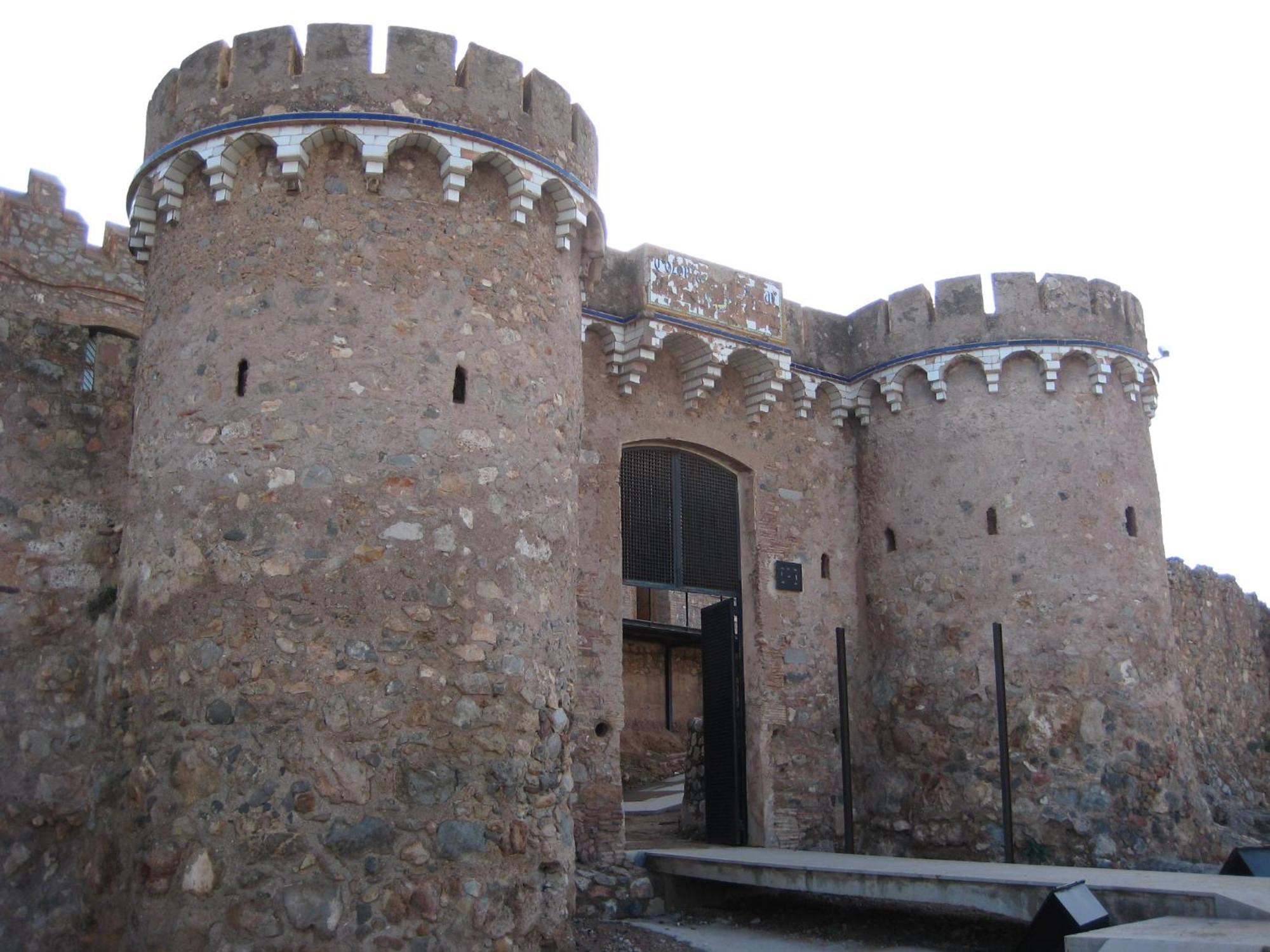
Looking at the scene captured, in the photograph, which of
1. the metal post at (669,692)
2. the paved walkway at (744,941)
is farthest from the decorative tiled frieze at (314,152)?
the metal post at (669,692)

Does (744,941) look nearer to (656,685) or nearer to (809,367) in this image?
(809,367)

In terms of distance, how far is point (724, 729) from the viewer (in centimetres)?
1187

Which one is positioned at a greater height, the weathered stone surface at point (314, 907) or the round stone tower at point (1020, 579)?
the round stone tower at point (1020, 579)

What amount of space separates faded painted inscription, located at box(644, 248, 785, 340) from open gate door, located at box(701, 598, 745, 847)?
2.82m

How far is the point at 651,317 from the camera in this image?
11.2 m

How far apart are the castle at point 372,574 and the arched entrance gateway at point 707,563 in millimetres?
Result: 98

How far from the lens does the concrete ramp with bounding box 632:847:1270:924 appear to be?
23.0ft

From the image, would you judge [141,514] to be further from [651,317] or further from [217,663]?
[651,317]

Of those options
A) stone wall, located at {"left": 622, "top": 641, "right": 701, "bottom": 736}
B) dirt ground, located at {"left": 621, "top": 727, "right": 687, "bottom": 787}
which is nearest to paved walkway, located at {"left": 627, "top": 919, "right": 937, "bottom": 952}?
dirt ground, located at {"left": 621, "top": 727, "right": 687, "bottom": 787}

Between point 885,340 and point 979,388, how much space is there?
1171mm

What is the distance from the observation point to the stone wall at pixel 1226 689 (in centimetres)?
1442

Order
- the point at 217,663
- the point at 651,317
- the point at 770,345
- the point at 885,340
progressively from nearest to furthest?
the point at 217,663, the point at 651,317, the point at 770,345, the point at 885,340

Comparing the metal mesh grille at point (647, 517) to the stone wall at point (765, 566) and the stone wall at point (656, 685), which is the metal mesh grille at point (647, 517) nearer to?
the stone wall at point (765, 566)

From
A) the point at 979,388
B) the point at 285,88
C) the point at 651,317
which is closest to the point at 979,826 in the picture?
the point at 979,388
